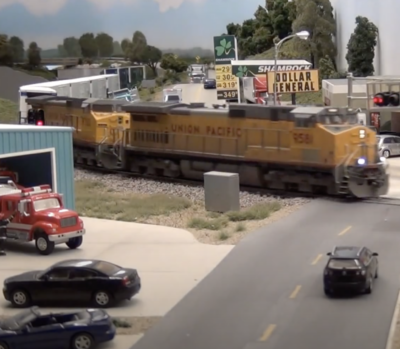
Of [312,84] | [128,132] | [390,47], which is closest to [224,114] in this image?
[128,132]

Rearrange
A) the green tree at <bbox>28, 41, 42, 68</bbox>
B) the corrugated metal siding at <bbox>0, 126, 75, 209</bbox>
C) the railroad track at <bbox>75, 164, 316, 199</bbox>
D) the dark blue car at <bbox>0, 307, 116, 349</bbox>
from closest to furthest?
the dark blue car at <bbox>0, 307, 116, 349</bbox>
the corrugated metal siding at <bbox>0, 126, 75, 209</bbox>
the railroad track at <bbox>75, 164, 316, 199</bbox>
the green tree at <bbox>28, 41, 42, 68</bbox>

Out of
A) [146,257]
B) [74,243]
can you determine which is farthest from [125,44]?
[146,257]

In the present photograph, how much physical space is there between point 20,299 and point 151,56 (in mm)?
70050

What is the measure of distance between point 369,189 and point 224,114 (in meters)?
7.20

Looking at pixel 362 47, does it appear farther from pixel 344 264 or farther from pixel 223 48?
pixel 344 264

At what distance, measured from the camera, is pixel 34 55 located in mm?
74062

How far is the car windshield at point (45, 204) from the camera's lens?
24.4 metres

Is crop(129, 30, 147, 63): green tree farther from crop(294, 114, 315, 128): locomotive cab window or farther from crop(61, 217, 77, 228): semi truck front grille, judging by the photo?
crop(61, 217, 77, 228): semi truck front grille

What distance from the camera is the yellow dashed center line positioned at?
15.9 metres

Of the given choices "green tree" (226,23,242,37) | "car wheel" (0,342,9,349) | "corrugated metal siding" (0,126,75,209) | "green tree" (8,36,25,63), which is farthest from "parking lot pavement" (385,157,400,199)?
"green tree" (226,23,242,37)

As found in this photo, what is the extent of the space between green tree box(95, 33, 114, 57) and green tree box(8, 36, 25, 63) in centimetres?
862

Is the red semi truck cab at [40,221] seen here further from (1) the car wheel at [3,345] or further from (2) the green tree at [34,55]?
(2) the green tree at [34,55]

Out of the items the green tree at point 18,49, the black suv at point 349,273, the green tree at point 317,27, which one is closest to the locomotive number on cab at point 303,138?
the black suv at point 349,273

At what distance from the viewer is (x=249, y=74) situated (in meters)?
65.5
